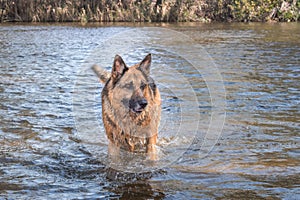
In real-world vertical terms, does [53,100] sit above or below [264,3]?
below

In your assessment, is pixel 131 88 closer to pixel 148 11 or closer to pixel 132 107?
pixel 132 107

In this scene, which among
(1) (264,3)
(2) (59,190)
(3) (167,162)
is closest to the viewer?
(2) (59,190)

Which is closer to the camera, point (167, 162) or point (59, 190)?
point (59, 190)

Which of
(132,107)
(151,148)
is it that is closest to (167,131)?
(151,148)

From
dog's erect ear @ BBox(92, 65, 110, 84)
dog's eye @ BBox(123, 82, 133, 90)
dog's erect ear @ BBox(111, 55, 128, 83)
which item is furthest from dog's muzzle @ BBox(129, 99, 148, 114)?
dog's erect ear @ BBox(92, 65, 110, 84)

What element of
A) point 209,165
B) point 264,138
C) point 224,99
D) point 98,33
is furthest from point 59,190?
point 98,33

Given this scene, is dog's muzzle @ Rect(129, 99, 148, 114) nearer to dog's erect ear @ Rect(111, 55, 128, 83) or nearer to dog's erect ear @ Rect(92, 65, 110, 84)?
dog's erect ear @ Rect(111, 55, 128, 83)

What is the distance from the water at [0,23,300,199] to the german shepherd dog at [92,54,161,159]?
0.38 m

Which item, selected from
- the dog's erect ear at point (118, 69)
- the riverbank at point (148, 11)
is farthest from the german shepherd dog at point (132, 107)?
the riverbank at point (148, 11)

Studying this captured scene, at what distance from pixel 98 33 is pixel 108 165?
50.5 ft

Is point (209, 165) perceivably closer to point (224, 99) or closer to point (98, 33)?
point (224, 99)

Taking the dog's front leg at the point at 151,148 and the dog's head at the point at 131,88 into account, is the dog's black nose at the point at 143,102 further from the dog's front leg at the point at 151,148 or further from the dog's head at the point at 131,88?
the dog's front leg at the point at 151,148

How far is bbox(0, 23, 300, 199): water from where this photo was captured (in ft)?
14.9

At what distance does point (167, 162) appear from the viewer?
214 inches
